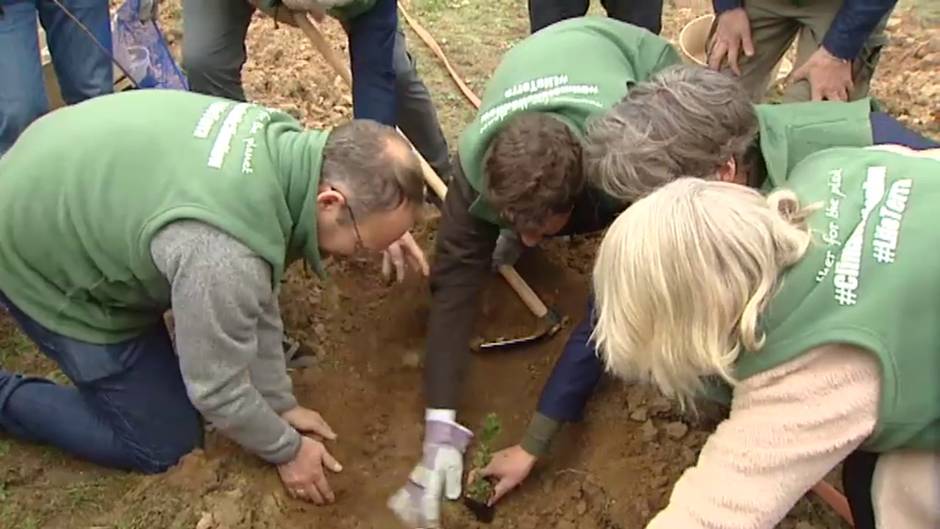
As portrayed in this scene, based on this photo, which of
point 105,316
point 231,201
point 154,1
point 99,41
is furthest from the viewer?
point 154,1

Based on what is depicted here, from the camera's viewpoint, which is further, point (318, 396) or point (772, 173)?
point (318, 396)

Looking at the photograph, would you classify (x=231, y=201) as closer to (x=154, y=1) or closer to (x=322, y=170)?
(x=322, y=170)

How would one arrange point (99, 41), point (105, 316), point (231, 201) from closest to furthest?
1. point (231, 201)
2. point (105, 316)
3. point (99, 41)

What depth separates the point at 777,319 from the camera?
73.0 inches

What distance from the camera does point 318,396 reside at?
3352 millimetres

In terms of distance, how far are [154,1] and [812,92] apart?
8.00 feet

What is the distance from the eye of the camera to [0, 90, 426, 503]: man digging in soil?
2377 millimetres

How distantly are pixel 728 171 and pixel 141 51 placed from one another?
98.2 inches

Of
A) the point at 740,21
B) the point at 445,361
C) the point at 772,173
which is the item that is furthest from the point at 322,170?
the point at 740,21

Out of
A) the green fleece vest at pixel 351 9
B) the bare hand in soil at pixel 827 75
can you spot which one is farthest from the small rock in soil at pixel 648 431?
the green fleece vest at pixel 351 9

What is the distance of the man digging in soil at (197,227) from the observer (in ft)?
7.80

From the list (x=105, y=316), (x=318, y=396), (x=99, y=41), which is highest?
(x=99, y=41)

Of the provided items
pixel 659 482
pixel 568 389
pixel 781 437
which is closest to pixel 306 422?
pixel 568 389

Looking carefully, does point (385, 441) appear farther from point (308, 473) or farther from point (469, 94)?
point (469, 94)
